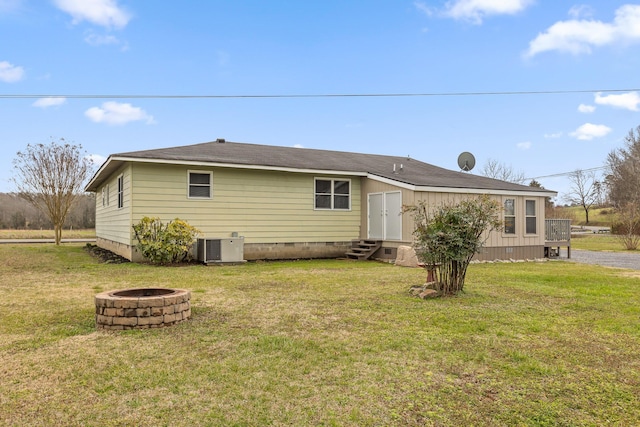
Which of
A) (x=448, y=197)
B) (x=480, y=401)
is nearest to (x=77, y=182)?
(x=448, y=197)

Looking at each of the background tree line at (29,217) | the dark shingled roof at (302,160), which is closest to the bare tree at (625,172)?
the dark shingled roof at (302,160)

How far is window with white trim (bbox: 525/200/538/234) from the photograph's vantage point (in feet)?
47.6

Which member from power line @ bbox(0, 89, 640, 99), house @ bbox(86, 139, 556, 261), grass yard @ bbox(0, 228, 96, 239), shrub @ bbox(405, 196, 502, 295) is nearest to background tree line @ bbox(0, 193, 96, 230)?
grass yard @ bbox(0, 228, 96, 239)

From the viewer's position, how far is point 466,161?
17828 mm

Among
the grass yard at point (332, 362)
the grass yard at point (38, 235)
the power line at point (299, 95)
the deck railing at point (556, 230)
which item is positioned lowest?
the grass yard at point (332, 362)

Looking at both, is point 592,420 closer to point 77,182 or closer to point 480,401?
point 480,401

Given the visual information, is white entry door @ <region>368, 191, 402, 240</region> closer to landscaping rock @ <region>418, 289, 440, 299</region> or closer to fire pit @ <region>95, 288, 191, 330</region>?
landscaping rock @ <region>418, 289, 440, 299</region>

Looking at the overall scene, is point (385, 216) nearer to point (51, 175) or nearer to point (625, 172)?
point (51, 175)

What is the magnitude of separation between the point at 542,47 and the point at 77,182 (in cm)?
2212

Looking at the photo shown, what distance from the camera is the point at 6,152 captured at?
2311 cm

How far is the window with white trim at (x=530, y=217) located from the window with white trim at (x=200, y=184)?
33.1 ft

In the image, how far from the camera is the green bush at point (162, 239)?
11359 mm

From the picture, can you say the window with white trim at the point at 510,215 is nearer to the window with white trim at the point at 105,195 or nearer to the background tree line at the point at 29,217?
the window with white trim at the point at 105,195

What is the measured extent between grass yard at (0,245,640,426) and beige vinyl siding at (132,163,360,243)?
5370 millimetres
